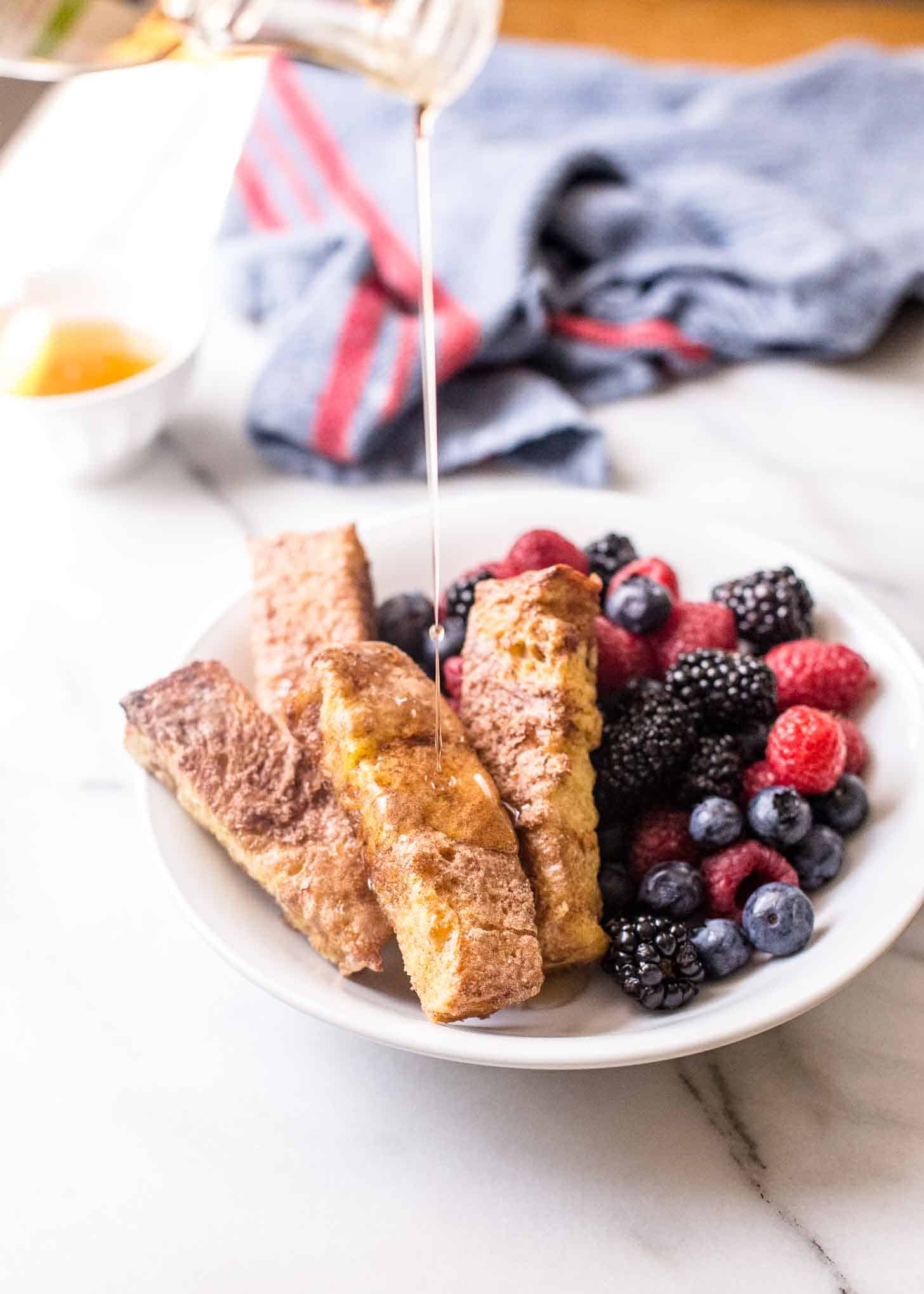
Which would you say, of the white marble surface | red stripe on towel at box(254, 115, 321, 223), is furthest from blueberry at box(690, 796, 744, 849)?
red stripe on towel at box(254, 115, 321, 223)

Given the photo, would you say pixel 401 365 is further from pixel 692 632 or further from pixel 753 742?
pixel 753 742

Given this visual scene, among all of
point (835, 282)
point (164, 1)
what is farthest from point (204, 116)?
point (164, 1)

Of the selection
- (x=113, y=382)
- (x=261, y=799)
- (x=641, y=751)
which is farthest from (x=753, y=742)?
(x=113, y=382)

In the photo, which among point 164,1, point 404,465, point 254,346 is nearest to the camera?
point 164,1

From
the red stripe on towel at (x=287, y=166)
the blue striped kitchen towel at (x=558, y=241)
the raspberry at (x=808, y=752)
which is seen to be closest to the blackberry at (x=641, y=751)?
the raspberry at (x=808, y=752)

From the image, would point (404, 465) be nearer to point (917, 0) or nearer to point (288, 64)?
point (288, 64)

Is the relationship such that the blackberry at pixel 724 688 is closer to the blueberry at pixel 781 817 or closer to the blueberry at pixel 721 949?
the blueberry at pixel 781 817
